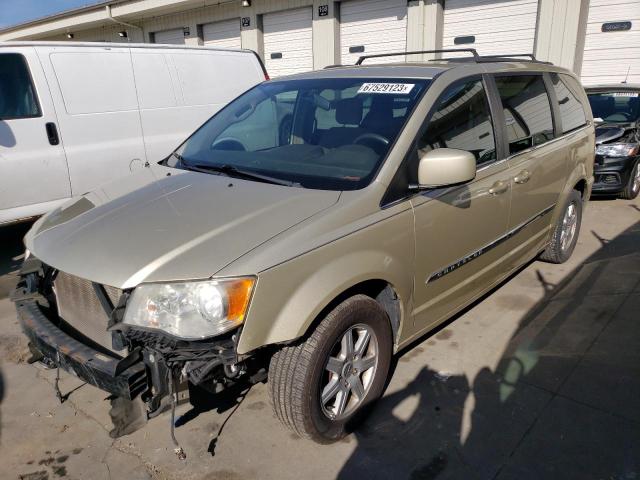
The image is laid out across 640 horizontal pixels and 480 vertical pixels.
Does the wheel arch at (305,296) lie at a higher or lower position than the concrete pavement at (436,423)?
higher

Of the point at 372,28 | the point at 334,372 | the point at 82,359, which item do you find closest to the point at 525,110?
the point at 334,372

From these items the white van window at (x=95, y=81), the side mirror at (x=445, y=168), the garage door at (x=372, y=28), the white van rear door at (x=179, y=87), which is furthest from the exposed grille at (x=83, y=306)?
the garage door at (x=372, y=28)

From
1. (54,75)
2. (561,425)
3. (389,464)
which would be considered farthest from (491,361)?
(54,75)

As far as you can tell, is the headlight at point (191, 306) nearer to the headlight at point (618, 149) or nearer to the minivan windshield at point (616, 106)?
the headlight at point (618, 149)

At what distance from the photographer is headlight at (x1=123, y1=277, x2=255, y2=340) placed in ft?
6.50

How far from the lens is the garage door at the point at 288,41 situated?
12930mm

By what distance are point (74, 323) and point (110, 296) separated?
41cm

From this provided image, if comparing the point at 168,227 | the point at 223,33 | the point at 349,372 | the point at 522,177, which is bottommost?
the point at 349,372

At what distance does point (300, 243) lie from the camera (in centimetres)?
214

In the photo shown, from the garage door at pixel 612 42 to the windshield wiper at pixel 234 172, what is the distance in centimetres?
870

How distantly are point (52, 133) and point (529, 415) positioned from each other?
4.89 meters

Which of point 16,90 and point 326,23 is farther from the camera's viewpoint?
point 326,23

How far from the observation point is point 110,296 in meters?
2.23

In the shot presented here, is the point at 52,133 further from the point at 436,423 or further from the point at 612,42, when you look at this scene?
the point at 612,42
